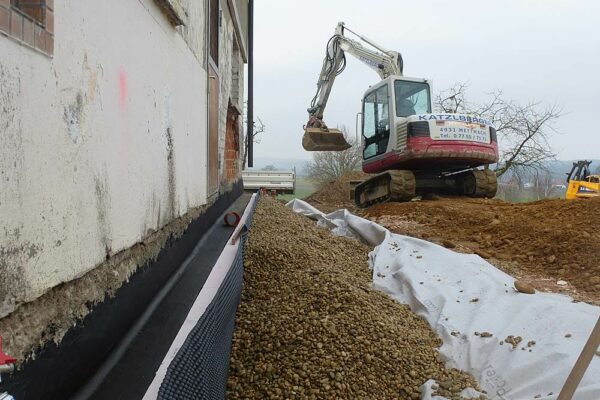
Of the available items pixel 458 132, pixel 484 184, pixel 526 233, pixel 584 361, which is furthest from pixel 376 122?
pixel 584 361

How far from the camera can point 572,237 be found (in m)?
5.83

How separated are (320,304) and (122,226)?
137 cm

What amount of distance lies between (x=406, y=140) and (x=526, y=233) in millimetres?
4009

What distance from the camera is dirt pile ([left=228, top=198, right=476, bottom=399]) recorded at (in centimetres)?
226

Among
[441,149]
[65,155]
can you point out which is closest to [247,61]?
[441,149]

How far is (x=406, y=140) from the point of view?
32.6 feet

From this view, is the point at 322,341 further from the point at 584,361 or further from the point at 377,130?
the point at 377,130

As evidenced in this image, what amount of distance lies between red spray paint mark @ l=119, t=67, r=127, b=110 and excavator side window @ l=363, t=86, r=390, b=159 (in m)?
9.03

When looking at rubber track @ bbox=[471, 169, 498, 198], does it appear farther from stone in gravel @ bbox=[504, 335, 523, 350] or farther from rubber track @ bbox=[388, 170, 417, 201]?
stone in gravel @ bbox=[504, 335, 523, 350]

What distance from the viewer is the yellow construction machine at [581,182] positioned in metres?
14.1

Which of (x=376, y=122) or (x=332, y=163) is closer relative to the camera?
(x=376, y=122)

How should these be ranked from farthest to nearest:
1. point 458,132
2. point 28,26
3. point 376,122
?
point 376,122
point 458,132
point 28,26

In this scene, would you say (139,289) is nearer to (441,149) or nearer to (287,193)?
(441,149)

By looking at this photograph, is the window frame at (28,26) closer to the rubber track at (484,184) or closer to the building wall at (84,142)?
the building wall at (84,142)
